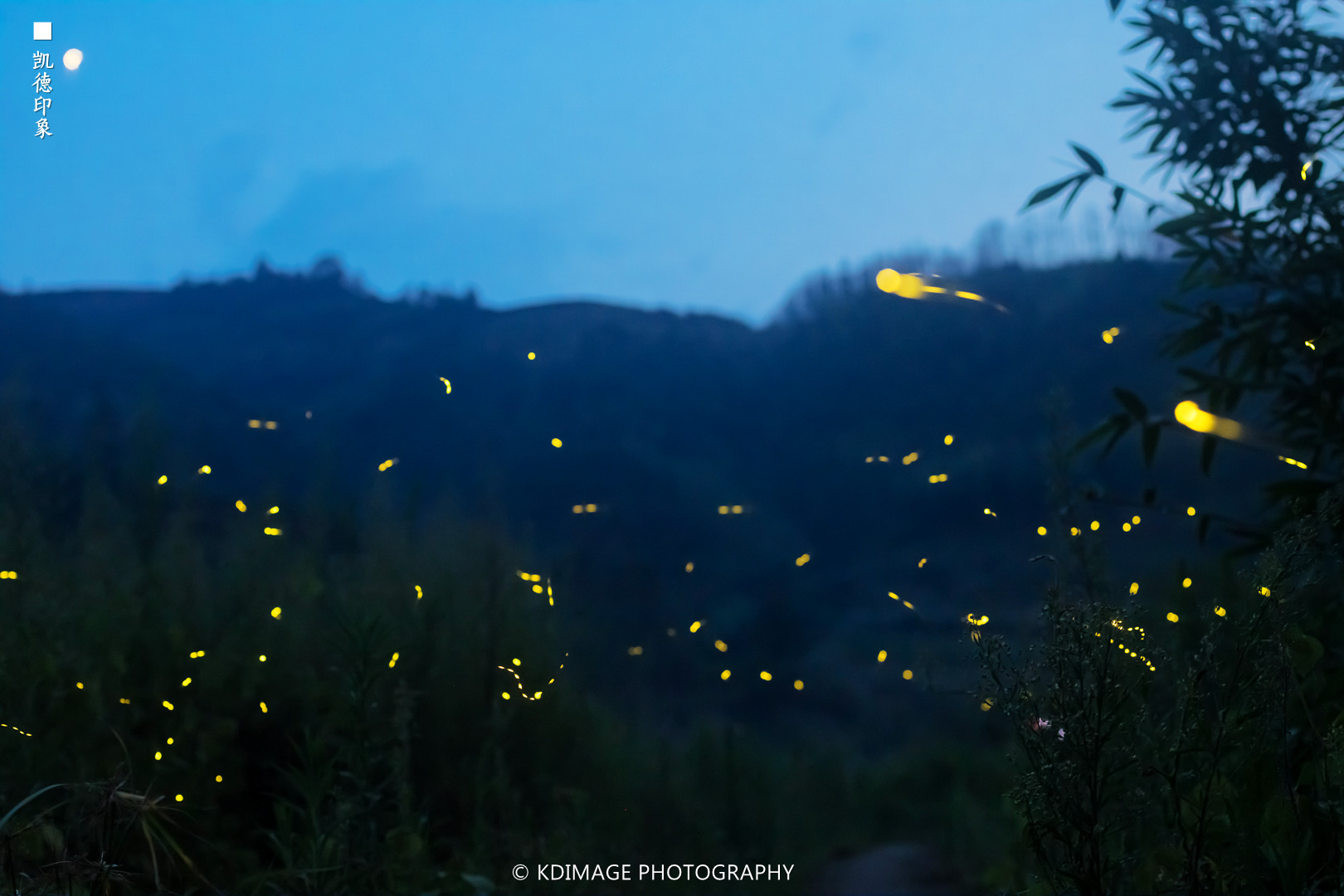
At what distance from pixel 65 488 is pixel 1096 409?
5.73 m

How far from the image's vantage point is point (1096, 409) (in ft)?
18.5

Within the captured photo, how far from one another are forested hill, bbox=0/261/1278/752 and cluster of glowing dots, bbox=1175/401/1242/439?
79cm

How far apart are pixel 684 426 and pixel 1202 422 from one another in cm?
396

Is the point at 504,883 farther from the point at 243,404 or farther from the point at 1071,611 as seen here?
the point at 243,404

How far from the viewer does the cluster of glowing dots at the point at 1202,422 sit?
76.5 inches

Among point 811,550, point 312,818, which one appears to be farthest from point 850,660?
point 312,818

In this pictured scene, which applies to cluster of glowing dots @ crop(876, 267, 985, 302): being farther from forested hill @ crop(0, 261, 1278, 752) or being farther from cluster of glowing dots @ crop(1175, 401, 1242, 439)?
forested hill @ crop(0, 261, 1278, 752)

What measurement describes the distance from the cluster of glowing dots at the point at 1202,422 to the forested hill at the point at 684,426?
787 millimetres

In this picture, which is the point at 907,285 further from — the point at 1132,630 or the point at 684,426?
the point at 684,426

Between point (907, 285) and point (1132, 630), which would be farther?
point (907, 285)

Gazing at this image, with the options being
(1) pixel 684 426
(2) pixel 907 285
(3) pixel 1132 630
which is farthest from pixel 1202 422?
(1) pixel 684 426

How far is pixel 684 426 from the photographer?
18.8 feet

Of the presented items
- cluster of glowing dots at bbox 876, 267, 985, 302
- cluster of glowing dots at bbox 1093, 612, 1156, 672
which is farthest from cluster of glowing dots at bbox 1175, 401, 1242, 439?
cluster of glowing dots at bbox 1093, 612, 1156, 672

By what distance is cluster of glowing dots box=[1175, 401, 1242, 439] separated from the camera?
194cm
